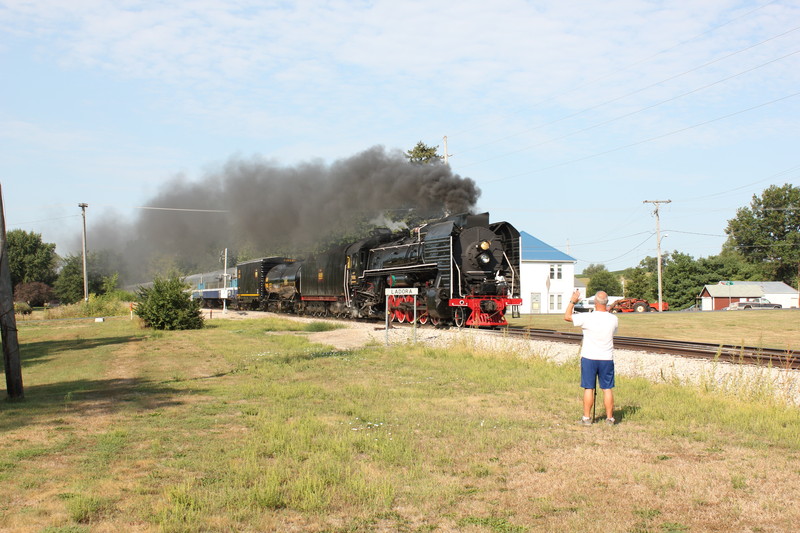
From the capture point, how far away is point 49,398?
452 inches

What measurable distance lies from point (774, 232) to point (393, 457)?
121079 mm

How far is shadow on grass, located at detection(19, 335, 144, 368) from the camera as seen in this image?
792 inches

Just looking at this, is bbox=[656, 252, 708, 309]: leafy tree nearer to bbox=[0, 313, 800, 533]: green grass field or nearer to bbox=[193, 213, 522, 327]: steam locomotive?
bbox=[193, 213, 522, 327]: steam locomotive

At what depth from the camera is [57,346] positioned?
23.6m

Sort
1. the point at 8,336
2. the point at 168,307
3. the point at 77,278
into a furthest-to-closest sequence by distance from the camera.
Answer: the point at 77,278 < the point at 168,307 < the point at 8,336

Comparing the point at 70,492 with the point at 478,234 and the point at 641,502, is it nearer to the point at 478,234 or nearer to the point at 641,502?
the point at 641,502

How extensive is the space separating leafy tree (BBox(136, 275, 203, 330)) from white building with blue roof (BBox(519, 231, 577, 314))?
4316 centimetres

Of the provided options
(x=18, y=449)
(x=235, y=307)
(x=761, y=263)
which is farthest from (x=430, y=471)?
(x=761, y=263)

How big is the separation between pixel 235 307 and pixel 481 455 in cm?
5509

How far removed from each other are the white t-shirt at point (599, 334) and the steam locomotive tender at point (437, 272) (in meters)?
10.1

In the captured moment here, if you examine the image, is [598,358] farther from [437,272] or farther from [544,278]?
[544,278]

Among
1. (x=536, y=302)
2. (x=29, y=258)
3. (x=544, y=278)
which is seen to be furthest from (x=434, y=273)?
(x=29, y=258)

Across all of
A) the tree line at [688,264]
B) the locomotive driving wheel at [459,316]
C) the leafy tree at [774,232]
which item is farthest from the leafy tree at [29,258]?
the leafy tree at [774,232]

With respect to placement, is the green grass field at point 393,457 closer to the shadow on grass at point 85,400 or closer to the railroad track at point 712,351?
the shadow on grass at point 85,400
